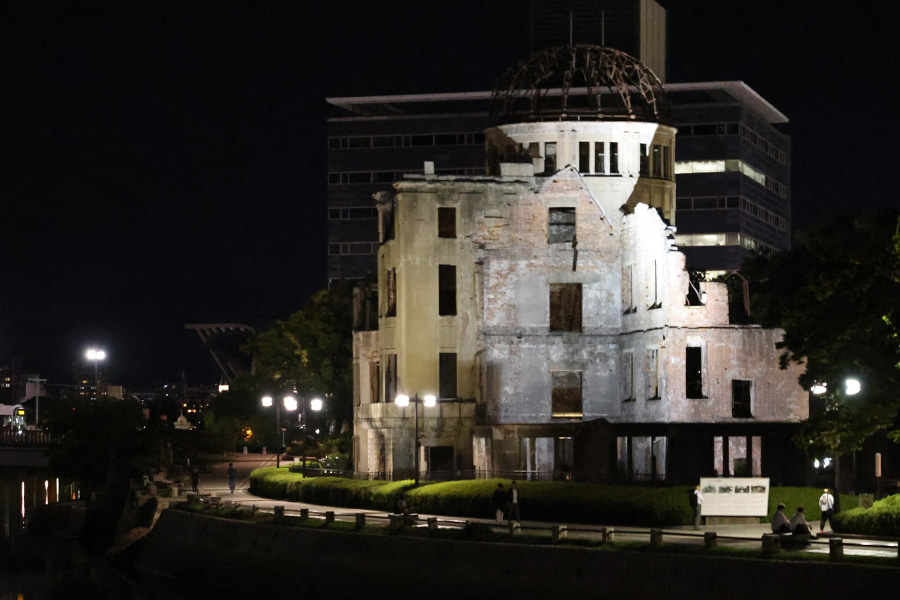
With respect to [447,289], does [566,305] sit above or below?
below

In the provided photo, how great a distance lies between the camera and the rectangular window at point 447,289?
233 feet

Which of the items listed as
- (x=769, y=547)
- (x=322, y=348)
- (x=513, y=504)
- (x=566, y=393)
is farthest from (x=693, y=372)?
(x=322, y=348)

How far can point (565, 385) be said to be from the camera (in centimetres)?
7138

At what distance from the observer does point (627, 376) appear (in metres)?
70.3

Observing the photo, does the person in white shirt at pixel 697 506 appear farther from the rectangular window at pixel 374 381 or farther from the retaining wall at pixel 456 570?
the rectangular window at pixel 374 381

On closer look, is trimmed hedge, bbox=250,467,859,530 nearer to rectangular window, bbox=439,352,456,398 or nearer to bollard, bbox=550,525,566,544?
rectangular window, bbox=439,352,456,398

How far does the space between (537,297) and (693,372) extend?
7697mm

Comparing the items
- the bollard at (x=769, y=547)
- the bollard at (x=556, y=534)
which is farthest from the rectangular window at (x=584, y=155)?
the bollard at (x=769, y=547)

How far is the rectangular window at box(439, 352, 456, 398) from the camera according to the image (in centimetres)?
7075

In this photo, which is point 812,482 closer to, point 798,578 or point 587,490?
point 587,490

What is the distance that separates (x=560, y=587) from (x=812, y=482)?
22024mm

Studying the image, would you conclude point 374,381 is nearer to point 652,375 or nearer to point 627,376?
point 627,376

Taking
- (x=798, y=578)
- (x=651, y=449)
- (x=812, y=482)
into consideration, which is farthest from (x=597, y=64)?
(x=798, y=578)

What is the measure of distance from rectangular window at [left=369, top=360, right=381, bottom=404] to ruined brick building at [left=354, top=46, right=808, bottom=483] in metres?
0.46
